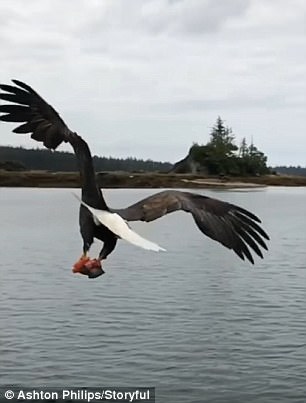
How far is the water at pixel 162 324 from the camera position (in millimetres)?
20641

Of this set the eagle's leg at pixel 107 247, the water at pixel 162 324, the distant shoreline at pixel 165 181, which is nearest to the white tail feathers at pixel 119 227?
the eagle's leg at pixel 107 247

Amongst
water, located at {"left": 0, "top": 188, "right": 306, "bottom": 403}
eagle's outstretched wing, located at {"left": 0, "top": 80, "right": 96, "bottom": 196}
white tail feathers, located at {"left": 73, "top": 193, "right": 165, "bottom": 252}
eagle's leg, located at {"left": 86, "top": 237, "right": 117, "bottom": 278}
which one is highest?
eagle's outstretched wing, located at {"left": 0, "top": 80, "right": 96, "bottom": 196}

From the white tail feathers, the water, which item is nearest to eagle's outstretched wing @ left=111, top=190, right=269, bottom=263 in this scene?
the white tail feathers

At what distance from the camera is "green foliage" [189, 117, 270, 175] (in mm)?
125500

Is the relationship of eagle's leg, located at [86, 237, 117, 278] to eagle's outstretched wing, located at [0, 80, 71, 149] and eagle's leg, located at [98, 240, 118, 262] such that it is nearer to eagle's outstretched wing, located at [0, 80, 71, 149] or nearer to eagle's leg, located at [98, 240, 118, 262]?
eagle's leg, located at [98, 240, 118, 262]

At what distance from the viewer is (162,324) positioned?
25.2m

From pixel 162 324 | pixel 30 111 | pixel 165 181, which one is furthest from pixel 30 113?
pixel 165 181

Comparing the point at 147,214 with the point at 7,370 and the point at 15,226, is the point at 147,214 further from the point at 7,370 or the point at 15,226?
the point at 15,226

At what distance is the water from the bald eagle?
46.8ft

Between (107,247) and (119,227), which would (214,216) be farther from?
(119,227)

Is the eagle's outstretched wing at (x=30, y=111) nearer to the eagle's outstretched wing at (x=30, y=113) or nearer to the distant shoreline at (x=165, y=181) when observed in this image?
the eagle's outstretched wing at (x=30, y=113)

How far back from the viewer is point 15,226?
174 feet

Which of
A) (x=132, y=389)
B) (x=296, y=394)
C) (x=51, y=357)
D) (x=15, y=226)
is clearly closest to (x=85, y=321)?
(x=51, y=357)

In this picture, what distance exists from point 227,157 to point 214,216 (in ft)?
405
